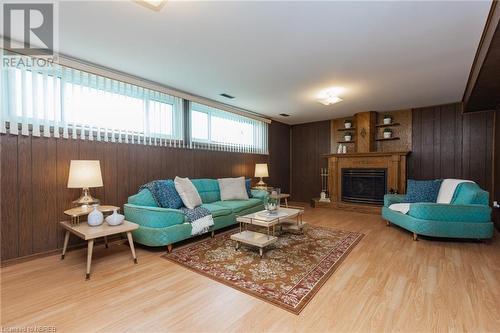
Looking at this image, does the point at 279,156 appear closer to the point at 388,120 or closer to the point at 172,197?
the point at 388,120

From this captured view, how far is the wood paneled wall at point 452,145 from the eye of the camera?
15.3 feet

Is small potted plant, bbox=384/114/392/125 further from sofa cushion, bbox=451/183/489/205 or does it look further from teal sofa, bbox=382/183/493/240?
teal sofa, bbox=382/183/493/240

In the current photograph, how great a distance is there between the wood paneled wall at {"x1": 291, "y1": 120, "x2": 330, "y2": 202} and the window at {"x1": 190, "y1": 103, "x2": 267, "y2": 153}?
4.59ft

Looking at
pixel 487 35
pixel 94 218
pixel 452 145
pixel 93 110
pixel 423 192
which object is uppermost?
pixel 487 35

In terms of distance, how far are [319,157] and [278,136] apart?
51.5 inches

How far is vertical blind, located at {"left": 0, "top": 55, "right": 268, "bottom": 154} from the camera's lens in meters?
2.60

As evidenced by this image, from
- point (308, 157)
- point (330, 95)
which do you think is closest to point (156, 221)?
point (330, 95)

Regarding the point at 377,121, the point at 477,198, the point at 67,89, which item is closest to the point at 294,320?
the point at 477,198

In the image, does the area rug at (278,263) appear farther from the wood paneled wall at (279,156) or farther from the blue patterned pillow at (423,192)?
the wood paneled wall at (279,156)

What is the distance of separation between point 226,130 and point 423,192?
3.85 meters

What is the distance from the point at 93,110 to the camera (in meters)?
3.14

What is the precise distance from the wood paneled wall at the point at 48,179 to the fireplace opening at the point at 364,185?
174 inches

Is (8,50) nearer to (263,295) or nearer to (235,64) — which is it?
(235,64)

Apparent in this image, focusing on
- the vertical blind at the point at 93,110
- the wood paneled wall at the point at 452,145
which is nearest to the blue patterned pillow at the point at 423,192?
the wood paneled wall at the point at 452,145
